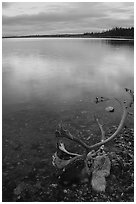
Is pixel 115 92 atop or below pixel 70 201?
atop

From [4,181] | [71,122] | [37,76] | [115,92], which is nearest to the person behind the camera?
[4,181]

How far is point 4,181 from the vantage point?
10.4 metres

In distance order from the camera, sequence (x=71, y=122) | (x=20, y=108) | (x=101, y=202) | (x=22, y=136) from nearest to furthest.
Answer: (x=101, y=202) < (x=22, y=136) < (x=71, y=122) < (x=20, y=108)

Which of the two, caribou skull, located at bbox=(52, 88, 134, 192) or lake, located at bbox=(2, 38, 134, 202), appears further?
lake, located at bbox=(2, 38, 134, 202)

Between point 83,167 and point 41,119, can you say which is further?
point 41,119

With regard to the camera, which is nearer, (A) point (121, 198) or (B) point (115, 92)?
(A) point (121, 198)

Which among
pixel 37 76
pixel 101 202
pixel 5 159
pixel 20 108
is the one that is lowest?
pixel 101 202

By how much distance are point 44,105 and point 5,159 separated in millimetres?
7889

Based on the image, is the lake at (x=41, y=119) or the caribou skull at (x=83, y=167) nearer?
the caribou skull at (x=83, y=167)

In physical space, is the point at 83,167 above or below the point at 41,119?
below

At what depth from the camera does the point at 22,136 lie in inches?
542

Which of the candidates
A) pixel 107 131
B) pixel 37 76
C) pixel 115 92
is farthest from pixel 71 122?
pixel 37 76

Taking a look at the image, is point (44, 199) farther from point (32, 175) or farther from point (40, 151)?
point (40, 151)

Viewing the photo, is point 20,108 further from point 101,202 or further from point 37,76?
point 37,76
